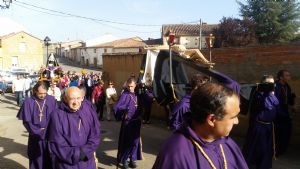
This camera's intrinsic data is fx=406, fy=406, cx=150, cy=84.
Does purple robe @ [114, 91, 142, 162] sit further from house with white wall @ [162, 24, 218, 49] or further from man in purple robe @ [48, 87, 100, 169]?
house with white wall @ [162, 24, 218, 49]

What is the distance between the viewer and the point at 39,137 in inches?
270

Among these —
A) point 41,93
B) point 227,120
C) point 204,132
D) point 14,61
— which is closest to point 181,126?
point 204,132

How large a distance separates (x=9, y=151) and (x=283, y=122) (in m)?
6.45

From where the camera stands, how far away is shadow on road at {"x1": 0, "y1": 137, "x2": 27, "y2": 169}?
8.53 meters

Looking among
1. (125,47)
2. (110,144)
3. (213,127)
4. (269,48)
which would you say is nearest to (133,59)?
(110,144)

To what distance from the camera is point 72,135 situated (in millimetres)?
5043

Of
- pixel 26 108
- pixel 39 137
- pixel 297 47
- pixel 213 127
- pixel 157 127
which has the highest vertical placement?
pixel 297 47

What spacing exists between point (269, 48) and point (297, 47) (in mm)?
764

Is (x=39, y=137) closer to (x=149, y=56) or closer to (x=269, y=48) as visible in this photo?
(x=149, y=56)

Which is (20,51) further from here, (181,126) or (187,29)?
(181,126)

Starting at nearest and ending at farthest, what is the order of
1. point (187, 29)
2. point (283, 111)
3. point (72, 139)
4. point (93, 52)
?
point (72, 139) → point (283, 111) → point (187, 29) → point (93, 52)

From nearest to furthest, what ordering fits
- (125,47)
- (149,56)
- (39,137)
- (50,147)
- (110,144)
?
(50,147)
(39,137)
(149,56)
(110,144)
(125,47)

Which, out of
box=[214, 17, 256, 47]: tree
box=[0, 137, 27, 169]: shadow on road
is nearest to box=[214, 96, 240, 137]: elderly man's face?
box=[0, 137, 27, 169]: shadow on road

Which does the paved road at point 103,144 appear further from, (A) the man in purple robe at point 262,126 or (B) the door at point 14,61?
(B) the door at point 14,61
